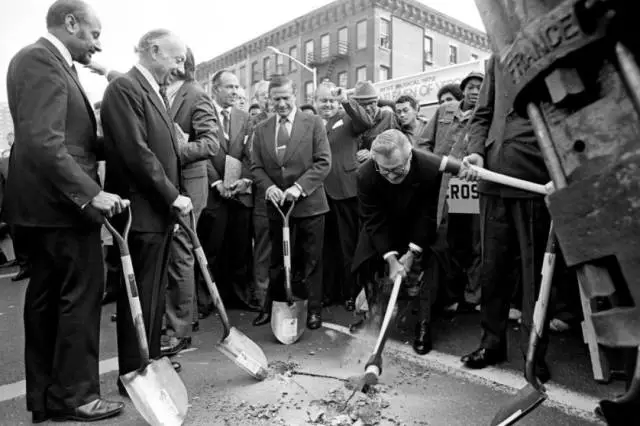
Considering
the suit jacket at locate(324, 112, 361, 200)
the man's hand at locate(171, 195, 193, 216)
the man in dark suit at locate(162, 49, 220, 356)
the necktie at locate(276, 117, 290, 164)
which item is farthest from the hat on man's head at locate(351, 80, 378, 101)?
the man's hand at locate(171, 195, 193, 216)

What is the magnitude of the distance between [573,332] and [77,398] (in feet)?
11.8

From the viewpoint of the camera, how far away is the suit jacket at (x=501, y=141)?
3027mm

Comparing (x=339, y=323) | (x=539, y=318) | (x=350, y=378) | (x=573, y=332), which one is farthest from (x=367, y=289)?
(x=539, y=318)

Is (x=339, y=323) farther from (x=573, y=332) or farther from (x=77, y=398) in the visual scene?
(x=77, y=398)

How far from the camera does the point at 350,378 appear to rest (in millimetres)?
3156

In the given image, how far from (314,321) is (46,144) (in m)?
2.75

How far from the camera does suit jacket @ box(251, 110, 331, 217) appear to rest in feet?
14.8

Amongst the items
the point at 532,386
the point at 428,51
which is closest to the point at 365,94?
the point at 532,386

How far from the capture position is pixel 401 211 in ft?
12.6

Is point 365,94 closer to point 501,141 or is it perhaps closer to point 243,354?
point 501,141

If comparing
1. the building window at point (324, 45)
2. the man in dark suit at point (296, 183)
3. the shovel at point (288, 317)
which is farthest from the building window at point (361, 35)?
the shovel at point (288, 317)

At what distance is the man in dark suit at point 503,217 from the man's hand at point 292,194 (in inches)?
63.5

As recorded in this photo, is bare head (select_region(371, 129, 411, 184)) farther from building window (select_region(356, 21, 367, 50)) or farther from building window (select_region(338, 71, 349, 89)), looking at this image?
building window (select_region(356, 21, 367, 50))

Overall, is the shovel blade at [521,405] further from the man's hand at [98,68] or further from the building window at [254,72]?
the building window at [254,72]
